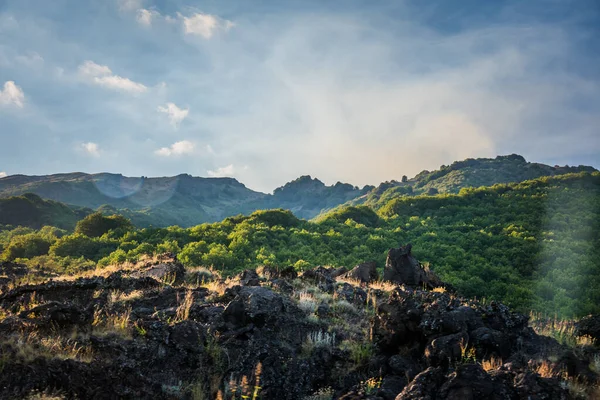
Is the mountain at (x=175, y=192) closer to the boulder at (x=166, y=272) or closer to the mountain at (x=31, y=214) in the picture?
the mountain at (x=31, y=214)

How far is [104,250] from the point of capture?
36.3 metres

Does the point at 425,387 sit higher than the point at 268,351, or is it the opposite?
the point at 425,387

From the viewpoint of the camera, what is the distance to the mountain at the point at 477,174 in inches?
4220

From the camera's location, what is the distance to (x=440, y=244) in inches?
1625

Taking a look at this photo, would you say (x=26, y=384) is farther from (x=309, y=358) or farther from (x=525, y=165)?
(x=525, y=165)

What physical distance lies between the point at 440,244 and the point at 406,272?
2758cm

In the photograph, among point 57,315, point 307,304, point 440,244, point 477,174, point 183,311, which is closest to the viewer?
point 57,315

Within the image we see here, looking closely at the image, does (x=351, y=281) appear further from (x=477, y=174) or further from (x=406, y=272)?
(x=477, y=174)

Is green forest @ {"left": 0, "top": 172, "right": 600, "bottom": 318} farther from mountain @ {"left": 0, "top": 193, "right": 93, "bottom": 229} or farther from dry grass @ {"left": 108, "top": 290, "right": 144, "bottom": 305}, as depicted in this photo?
dry grass @ {"left": 108, "top": 290, "right": 144, "bottom": 305}

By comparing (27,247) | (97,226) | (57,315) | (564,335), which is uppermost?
(97,226)

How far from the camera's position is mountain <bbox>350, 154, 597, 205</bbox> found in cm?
10719

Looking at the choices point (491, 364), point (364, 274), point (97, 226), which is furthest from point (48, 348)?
point (97, 226)

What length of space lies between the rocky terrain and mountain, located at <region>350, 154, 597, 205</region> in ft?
312

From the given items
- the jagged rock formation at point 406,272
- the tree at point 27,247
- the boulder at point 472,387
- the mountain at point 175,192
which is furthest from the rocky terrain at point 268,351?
the mountain at point 175,192
